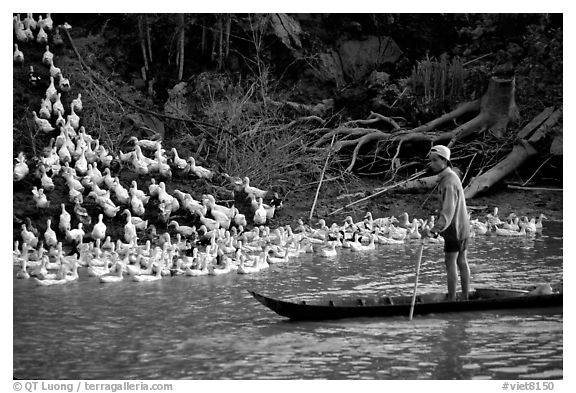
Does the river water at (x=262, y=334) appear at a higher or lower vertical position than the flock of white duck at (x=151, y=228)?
lower

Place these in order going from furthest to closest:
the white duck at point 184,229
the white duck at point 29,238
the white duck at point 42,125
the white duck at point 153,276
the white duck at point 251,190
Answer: the white duck at point 42,125 → the white duck at point 251,190 → the white duck at point 184,229 → the white duck at point 29,238 → the white duck at point 153,276

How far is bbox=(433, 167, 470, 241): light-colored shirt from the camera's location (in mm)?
9258

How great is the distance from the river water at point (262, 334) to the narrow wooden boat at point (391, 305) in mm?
84

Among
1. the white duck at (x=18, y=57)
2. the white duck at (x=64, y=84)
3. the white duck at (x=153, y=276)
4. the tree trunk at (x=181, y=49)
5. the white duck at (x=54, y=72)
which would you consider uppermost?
the tree trunk at (x=181, y=49)

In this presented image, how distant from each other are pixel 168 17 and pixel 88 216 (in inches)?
302

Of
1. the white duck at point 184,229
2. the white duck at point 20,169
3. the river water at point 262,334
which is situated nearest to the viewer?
the river water at point 262,334

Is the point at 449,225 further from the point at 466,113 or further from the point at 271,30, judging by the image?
the point at 271,30

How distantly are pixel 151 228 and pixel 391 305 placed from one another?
5583 millimetres

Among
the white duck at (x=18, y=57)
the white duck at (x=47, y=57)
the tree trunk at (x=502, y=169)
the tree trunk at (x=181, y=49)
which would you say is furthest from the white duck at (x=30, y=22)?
the tree trunk at (x=502, y=169)

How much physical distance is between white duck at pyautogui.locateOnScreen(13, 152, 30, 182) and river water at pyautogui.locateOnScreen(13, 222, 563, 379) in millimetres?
3145

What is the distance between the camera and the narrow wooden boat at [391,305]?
930cm

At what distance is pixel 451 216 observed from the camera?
9266 mm

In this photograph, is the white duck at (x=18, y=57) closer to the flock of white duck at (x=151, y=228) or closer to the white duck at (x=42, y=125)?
the flock of white duck at (x=151, y=228)
